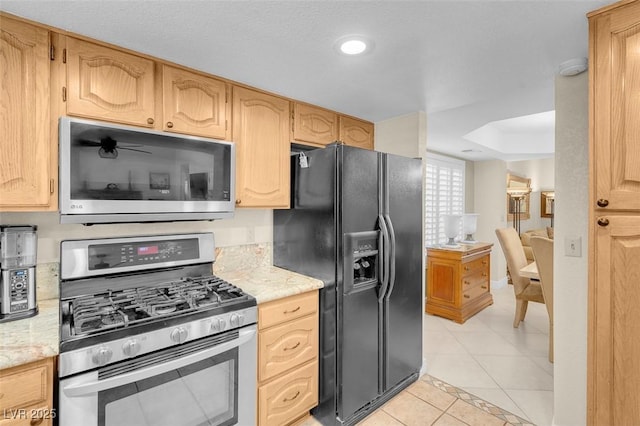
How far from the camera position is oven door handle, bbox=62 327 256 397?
3.95 feet

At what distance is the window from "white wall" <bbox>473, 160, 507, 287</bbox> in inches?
17.0

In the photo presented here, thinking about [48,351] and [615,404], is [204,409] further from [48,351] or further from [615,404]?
[615,404]

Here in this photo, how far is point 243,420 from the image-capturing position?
1.67 meters

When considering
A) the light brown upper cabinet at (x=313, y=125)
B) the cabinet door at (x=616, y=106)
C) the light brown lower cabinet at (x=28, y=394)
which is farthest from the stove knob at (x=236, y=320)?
the cabinet door at (x=616, y=106)

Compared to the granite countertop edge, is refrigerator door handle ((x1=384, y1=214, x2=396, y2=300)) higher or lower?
higher

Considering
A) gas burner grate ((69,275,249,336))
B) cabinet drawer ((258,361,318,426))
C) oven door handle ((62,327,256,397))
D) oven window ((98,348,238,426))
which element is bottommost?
cabinet drawer ((258,361,318,426))

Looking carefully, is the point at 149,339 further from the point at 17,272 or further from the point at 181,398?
the point at 17,272

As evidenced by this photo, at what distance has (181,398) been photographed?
146 centimetres

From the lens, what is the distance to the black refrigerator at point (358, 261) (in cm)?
195

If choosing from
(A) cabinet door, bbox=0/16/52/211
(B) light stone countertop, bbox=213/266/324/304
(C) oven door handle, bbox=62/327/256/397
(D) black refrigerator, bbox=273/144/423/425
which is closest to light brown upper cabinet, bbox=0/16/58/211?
(A) cabinet door, bbox=0/16/52/211

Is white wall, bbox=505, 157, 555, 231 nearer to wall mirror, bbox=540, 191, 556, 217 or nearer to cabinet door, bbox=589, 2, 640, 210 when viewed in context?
wall mirror, bbox=540, 191, 556, 217

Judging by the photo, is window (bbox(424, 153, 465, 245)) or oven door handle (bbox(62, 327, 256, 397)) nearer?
oven door handle (bbox(62, 327, 256, 397))

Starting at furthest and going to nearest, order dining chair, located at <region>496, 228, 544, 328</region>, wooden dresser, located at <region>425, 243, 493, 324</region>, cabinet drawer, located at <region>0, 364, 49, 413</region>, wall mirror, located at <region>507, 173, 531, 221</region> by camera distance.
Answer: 1. wall mirror, located at <region>507, 173, 531, 221</region>
2. wooden dresser, located at <region>425, 243, 493, 324</region>
3. dining chair, located at <region>496, 228, 544, 328</region>
4. cabinet drawer, located at <region>0, 364, 49, 413</region>

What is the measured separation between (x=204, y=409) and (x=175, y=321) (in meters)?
0.49
